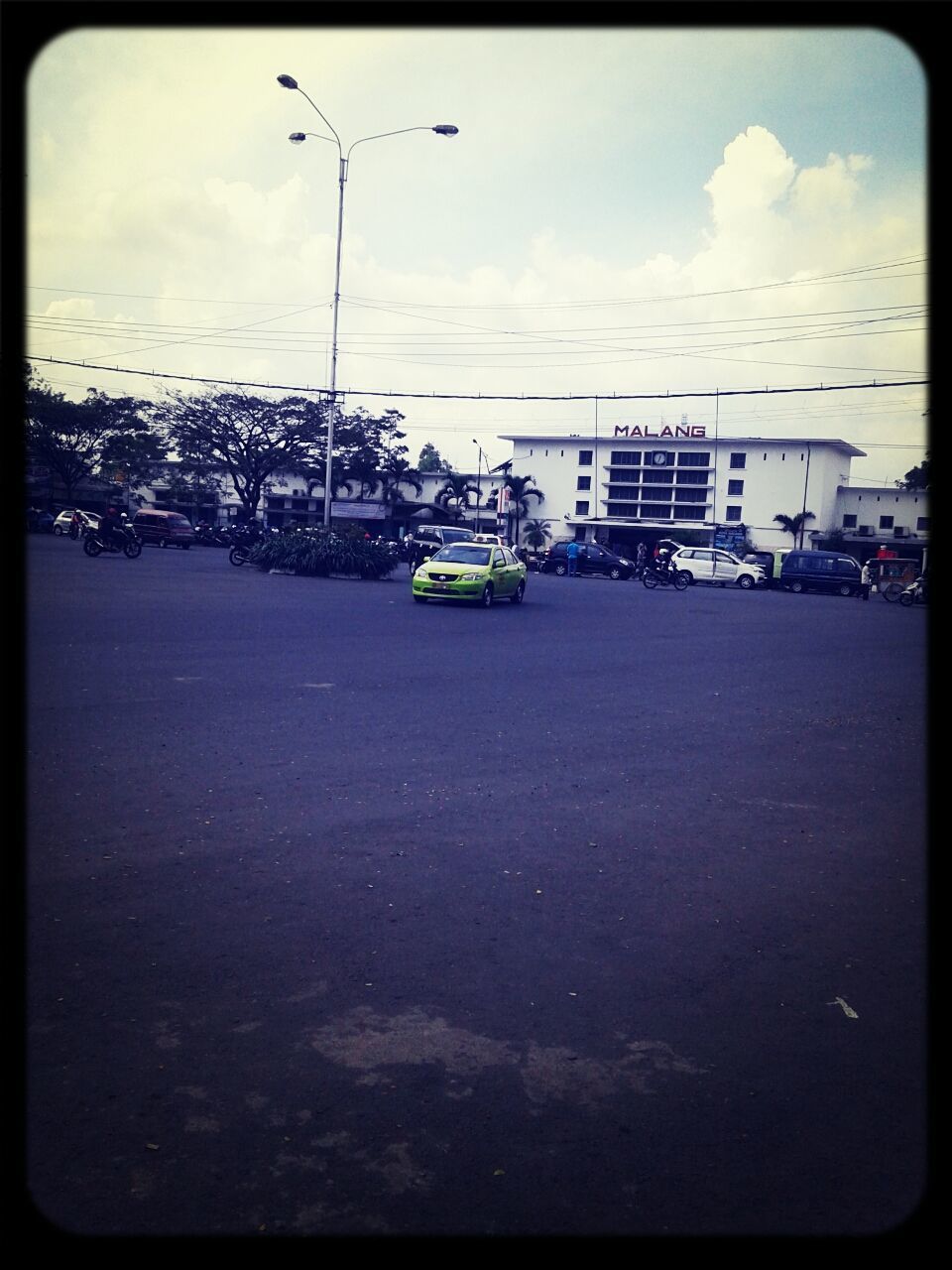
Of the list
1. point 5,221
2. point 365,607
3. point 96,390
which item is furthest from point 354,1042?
point 96,390

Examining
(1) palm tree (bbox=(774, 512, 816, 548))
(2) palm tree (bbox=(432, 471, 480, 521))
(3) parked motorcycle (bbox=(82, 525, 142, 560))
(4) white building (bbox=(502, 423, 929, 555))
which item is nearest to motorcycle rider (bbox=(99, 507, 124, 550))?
(3) parked motorcycle (bbox=(82, 525, 142, 560))

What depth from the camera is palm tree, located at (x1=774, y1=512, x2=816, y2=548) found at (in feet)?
270

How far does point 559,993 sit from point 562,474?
96383 millimetres

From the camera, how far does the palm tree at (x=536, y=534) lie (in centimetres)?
9006

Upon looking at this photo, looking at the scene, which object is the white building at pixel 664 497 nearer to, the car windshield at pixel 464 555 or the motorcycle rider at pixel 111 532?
the motorcycle rider at pixel 111 532

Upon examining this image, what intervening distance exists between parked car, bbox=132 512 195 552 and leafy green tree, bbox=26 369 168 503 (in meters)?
12.4

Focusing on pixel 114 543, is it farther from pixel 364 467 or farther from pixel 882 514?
pixel 882 514

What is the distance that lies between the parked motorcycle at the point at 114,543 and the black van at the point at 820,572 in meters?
29.0

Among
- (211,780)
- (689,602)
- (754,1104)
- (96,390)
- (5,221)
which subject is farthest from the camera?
(96,390)

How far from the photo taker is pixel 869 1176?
2760mm

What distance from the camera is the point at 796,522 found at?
8250 cm

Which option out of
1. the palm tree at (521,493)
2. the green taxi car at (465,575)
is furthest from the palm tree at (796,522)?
the green taxi car at (465,575)

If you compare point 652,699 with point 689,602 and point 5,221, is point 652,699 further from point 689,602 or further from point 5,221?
point 689,602

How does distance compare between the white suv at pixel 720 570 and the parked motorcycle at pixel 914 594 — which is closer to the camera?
the parked motorcycle at pixel 914 594
